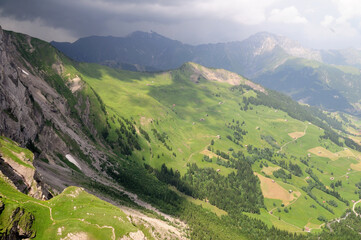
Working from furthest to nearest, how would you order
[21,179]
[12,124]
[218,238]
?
[218,238] → [12,124] → [21,179]

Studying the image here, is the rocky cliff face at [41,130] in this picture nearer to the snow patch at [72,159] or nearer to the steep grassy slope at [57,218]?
the snow patch at [72,159]

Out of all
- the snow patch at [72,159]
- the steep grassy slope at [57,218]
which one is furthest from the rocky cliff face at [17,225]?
the snow patch at [72,159]

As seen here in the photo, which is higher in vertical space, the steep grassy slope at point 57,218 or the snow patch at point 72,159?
the steep grassy slope at point 57,218

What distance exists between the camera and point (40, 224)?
5731cm

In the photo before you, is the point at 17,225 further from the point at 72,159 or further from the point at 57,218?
the point at 72,159

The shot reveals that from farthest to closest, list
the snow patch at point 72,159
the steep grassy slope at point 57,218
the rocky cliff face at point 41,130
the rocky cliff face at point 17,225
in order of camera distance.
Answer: the snow patch at point 72,159
the rocky cliff face at point 41,130
the steep grassy slope at point 57,218
the rocky cliff face at point 17,225

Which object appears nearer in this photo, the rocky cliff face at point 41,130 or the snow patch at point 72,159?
the rocky cliff face at point 41,130

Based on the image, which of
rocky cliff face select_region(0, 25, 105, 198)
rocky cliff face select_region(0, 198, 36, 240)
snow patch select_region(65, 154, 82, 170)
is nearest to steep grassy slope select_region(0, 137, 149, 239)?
rocky cliff face select_region(0, 198, 36, 240)

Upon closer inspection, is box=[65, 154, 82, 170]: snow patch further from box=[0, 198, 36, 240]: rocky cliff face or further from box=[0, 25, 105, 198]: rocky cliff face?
box=[0, 198, 36, 240]: rocky cliff face

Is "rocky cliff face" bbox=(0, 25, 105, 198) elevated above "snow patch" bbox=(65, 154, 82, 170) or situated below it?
above

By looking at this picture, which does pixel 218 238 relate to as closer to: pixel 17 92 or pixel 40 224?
pixel 40 224

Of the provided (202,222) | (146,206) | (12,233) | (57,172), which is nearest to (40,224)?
(12,233)

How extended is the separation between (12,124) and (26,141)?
13314mm

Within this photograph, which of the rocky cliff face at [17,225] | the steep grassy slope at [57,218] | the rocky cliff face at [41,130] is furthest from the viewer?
the rocky cliff face at [41,130]
